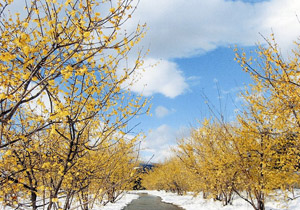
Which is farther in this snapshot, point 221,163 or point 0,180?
point 221,163

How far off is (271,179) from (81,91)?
9864mm

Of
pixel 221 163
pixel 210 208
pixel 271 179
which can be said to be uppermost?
pixel 221 163

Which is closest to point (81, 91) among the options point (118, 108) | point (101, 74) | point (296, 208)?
point (101, 74)

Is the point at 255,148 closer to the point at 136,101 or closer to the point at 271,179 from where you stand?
the point at 271,179

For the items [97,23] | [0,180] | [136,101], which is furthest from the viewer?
[136,101]

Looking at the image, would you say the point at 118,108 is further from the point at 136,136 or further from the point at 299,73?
the point at 299,73

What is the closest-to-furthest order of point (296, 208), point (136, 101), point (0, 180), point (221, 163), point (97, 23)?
point (97, 23) → point (0, 180) → point (136, 101) → point (221, 163) → point (296, 208)

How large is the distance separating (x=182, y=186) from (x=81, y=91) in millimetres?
31612

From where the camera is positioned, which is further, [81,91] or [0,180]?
[81,91]

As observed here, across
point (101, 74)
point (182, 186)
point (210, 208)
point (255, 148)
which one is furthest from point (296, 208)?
point (182, 186)

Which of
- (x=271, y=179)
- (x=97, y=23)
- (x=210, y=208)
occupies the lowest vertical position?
(x=210, y=208)

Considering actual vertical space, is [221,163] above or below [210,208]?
above

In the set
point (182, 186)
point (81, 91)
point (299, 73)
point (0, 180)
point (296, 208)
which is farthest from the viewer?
point (182, 186)

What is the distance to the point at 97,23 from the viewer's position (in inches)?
97.7
